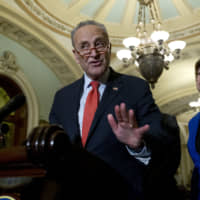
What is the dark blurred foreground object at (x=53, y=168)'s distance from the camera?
1.61 feet

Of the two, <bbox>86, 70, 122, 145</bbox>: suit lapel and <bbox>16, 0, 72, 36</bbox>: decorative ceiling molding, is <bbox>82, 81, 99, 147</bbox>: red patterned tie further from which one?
<bbox>16, 0, 72, 36</bbox>: decorative ceiling molding

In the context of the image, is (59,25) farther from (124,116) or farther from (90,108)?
(124,116)

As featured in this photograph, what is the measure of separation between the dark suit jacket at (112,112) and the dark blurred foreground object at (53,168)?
0.85 ft

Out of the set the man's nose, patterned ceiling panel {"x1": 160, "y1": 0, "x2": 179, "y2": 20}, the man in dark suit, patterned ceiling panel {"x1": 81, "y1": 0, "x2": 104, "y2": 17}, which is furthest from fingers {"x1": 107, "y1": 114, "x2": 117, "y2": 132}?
patterned ceiling panel {"x1": 160, "y1": 0, "x2": 179, "y2": 20}

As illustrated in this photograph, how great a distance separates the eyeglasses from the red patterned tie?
15cm

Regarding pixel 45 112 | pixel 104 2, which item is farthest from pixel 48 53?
pixel 104 2

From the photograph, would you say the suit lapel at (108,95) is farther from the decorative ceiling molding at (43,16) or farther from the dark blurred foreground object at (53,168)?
the decorative ceiling molding at (43,16)

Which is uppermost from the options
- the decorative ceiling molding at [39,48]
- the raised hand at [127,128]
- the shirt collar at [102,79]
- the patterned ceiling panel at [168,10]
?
the patterned ceiling panel at [168,10]

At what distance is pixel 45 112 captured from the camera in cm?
538

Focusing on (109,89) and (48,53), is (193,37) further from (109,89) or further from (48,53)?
(109,89)

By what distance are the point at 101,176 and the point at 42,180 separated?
0.15 metres

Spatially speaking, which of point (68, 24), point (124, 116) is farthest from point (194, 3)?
point (124, 116)

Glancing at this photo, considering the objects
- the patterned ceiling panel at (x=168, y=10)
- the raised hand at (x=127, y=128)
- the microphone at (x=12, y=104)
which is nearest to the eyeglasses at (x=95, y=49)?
the raised hand at (x=127, y=128)

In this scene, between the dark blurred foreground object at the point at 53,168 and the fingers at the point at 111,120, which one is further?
the fingers at the point at 111,120
